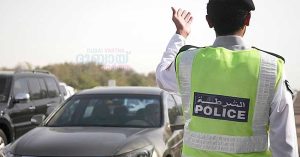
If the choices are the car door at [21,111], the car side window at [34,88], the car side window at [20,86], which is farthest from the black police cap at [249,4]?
the car side window at [34,88]

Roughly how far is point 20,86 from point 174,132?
4699 mm

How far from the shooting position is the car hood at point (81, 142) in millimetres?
5877

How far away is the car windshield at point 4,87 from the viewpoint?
10.1 m

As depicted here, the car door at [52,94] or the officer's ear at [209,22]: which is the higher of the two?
the officer's ear at [209,22]

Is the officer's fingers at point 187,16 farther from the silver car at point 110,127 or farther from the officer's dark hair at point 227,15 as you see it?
the silver car at point 110,127

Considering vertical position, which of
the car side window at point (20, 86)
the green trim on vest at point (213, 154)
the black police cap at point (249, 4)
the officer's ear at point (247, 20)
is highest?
the black police cap at point (249, 4)

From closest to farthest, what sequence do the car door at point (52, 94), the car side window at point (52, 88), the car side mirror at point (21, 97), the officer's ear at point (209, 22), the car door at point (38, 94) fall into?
1. the officer's ear at point (209, 22)
2. the car side mirror at point (21, 97)
3. the car door at point (38, 94)
4. the car door at point (52, 94)
5. the car side window at point (52, 88)

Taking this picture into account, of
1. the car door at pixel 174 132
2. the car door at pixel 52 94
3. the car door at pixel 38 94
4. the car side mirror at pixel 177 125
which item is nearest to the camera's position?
the car door at pixel 174 132

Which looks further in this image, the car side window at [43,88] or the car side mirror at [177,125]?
the car side window at [43,88]

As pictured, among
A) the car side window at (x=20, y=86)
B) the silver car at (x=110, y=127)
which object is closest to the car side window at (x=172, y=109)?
the silver car at (x=110, y=127)

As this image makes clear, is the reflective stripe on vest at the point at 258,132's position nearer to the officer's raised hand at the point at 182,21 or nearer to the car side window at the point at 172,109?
the officer's raised hand at the point at 182,21

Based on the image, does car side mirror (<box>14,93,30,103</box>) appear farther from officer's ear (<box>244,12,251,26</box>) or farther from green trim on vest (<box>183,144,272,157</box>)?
officer's ear (<box>244,12,251,26</box>)

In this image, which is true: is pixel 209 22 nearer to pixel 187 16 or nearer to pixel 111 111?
pixel 187 16

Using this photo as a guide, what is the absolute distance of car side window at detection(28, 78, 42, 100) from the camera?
11109 millimetres
